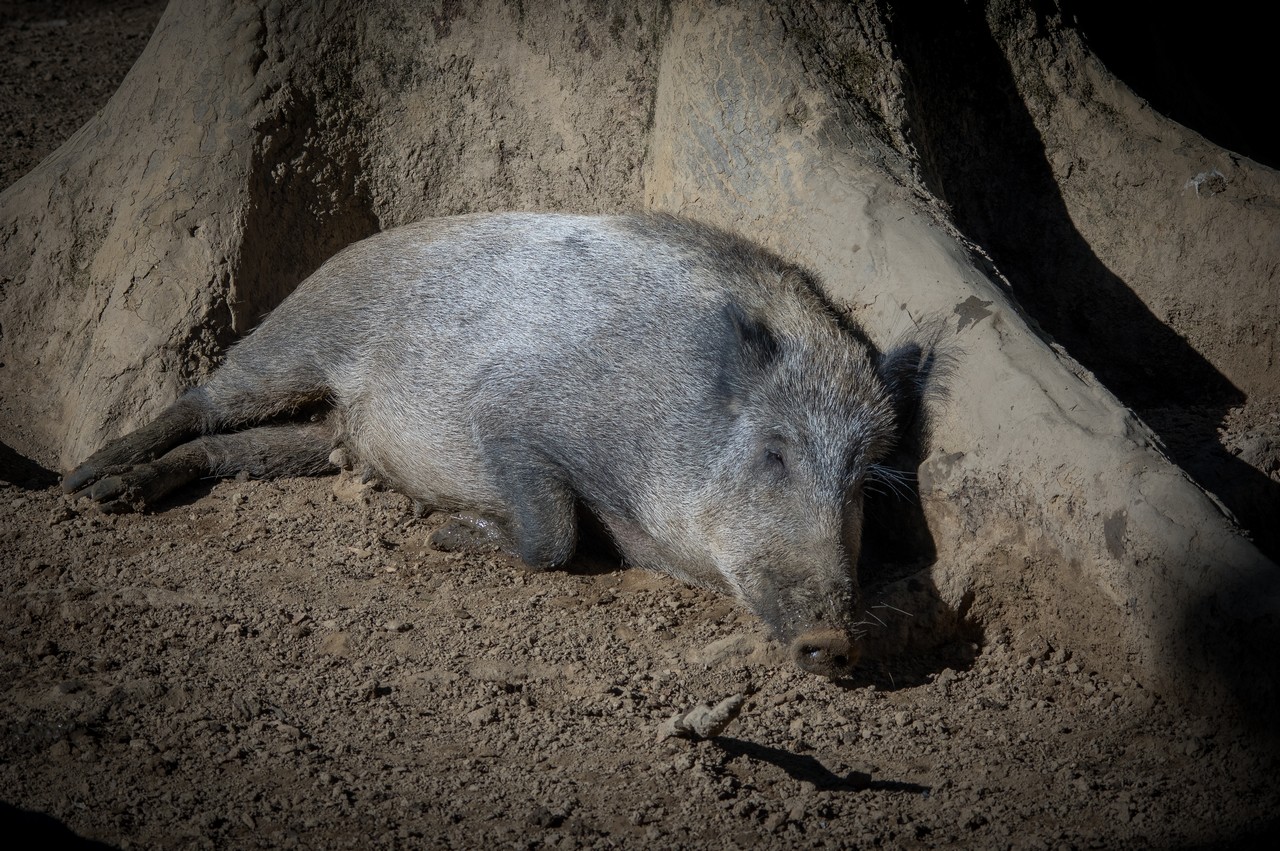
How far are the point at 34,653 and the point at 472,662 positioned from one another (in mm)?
1297

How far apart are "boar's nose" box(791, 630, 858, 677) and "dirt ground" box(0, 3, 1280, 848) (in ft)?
0.35

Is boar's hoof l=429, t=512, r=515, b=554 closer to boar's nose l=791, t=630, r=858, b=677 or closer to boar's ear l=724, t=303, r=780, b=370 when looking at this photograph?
boar's ear l=724, t=303, r=780, b=370

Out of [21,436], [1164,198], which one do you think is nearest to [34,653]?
[21,436]

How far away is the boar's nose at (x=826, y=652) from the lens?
3.16 meters

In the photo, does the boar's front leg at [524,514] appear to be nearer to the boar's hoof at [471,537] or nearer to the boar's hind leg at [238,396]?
the boar's hoof at [471,537]

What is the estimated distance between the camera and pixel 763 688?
10.7ft

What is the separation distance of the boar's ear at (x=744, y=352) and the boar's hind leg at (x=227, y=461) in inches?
72.4

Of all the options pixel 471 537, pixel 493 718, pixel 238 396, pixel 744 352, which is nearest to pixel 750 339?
pixel 744 352

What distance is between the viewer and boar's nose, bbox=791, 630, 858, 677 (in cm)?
316

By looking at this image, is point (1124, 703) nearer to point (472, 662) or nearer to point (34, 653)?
point (472, 662)

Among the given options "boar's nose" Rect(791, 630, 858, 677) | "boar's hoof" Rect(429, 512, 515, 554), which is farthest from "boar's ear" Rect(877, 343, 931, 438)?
"boar's hoof" Rect(429, 512, 515, 554)

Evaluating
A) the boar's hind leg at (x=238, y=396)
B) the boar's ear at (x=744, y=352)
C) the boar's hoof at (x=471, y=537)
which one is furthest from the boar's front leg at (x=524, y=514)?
the boar's hind leg at (x=238, y=396)

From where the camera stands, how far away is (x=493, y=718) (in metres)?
3.10

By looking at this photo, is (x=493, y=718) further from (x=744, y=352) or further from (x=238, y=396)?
(x=238, y=396)
